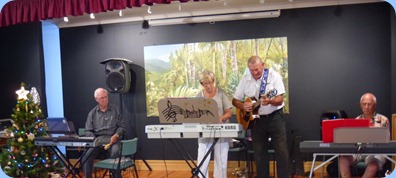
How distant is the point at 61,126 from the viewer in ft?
14.6

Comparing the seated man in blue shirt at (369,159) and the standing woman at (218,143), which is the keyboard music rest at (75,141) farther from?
the seated man in blue shirt at (369,159)

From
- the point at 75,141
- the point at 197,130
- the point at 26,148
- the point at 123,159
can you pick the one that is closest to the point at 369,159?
the point at 197,130

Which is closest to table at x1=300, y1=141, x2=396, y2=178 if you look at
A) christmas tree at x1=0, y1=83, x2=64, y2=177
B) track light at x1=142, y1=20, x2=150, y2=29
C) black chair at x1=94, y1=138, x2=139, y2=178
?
black chair at x1=94, y1=138, x2=139, y2=178

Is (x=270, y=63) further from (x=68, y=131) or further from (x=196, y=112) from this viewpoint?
(x=68, y=131)

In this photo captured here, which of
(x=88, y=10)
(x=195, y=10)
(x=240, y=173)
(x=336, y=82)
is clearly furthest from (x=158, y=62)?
(x=336, y=82)

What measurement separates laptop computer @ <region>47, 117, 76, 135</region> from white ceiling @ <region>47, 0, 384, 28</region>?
7.54 feet

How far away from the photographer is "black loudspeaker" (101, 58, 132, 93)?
20.1ft

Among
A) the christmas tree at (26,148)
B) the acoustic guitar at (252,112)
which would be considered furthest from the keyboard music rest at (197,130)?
the christmas tree at (26,148)

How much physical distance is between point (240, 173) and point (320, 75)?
75.1 inches

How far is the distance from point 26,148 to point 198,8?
3.22 metres

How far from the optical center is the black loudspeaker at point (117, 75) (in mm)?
6132

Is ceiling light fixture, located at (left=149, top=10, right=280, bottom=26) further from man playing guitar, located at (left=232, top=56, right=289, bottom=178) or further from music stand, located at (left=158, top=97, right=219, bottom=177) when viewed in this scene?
music stand, located at (left=158, top=97, right=219, bottom=177)

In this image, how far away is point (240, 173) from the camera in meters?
5.63

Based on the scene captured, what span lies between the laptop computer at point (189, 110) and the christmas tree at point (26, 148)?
2.09 meters
